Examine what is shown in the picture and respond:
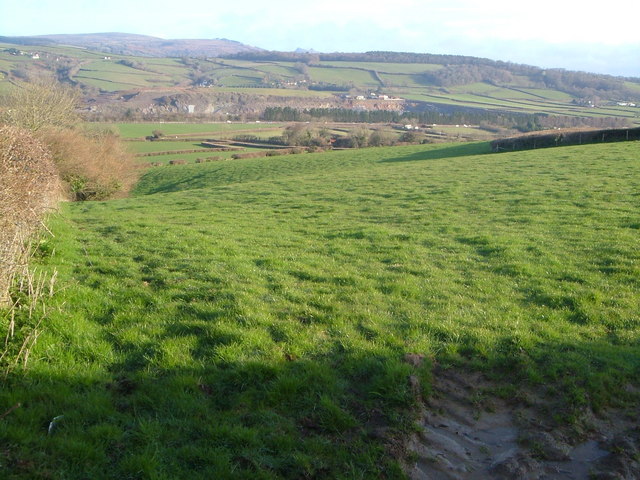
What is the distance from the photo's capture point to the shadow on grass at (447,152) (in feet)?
143

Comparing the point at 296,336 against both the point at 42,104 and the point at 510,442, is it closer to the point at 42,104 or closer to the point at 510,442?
the point at 510,442

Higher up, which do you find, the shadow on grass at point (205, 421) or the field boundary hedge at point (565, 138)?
the field boundary hedge at point (565, 138)

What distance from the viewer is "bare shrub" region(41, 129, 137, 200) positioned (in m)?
30.7

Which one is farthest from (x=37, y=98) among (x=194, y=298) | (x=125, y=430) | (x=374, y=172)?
(x=125, y=430)

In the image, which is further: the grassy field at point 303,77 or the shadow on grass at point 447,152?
the grassy field at point 303,77

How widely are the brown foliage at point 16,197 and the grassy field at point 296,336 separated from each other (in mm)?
871

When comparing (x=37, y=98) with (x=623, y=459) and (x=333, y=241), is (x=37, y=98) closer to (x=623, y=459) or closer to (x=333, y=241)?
(x=333, y=241)

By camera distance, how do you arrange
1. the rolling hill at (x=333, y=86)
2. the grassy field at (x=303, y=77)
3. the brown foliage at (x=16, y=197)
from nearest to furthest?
1. the brown foliage at (x=16, y=197)
2. the rolling hill at (x=333, y=86)
3. the grassy field at (x=303, y=77)

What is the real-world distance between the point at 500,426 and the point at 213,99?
114198mm

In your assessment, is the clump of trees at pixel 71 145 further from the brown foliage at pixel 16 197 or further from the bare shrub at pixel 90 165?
the brown foliage at pixel 16 197

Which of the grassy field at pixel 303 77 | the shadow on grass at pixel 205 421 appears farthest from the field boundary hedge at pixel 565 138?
the grassy field at pixel 303 77

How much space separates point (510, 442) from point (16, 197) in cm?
708

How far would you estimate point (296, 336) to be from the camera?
705cm

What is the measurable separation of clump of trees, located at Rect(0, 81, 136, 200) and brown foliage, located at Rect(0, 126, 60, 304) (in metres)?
23.8
